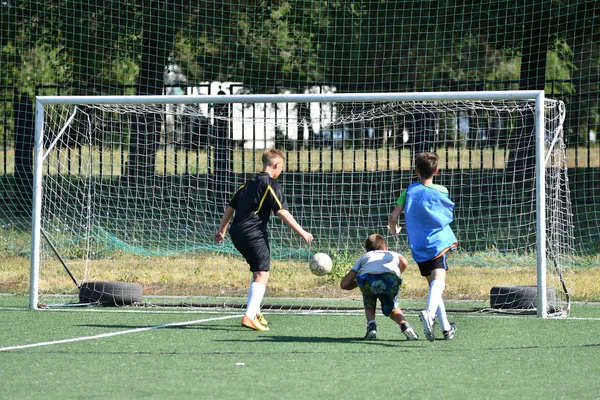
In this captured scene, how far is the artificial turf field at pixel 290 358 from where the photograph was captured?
17.4 feet

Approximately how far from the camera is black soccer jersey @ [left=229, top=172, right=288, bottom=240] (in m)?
8.12

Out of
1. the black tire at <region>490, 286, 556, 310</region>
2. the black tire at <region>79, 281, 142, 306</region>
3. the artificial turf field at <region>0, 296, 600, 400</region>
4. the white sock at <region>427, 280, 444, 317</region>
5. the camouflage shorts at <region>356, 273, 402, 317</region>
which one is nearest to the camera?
the artificial turf field at <region>0, 296, 600, 400</region>

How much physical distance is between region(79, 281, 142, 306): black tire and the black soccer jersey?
7.65ft

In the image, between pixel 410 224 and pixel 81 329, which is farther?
pixel 81 329

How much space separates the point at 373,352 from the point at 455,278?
4898mm

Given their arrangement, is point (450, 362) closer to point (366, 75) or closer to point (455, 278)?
point (455, 278)

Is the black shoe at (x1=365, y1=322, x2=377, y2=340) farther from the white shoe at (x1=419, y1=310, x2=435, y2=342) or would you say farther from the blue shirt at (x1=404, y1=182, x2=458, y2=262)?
the blue shirt at (x1=404, y1=182, x2=458, y2=262)

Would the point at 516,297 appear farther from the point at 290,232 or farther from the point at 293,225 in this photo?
the point at 290,232

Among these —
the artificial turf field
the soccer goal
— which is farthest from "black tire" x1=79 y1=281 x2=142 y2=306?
the artificial turf field

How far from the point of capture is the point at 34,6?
1831 cm

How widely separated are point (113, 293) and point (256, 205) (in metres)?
2.62

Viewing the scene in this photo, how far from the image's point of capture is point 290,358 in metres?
6.46

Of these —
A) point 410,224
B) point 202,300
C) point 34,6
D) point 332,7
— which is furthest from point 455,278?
point 34,6

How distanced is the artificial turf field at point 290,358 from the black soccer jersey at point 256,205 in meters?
0.90
